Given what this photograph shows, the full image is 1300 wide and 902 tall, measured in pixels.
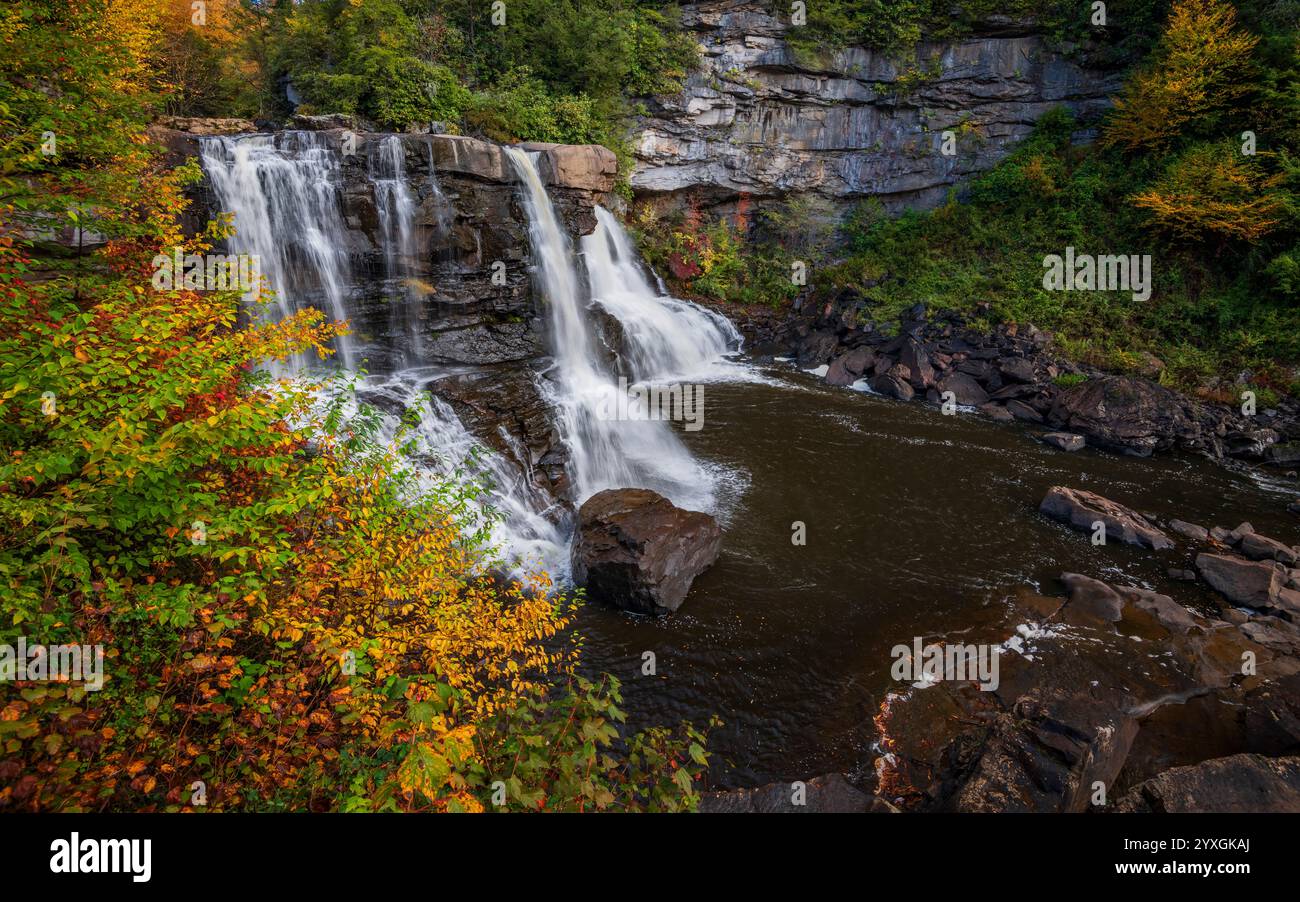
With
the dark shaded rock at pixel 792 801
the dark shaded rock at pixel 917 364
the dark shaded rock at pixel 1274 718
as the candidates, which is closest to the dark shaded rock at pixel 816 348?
the dark shaded rock at pixel 917 364

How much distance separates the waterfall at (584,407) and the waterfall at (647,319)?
3.92 feet

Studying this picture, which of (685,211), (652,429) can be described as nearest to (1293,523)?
(652,429)

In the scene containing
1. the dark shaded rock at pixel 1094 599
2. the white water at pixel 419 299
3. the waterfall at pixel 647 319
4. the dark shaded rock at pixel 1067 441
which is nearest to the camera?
the dark shaded rock at pixel 1094 599

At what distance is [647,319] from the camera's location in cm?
2109

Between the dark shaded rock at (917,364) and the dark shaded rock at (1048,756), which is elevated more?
the dark shaded rock at (917,364)

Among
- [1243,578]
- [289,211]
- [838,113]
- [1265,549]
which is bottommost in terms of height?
[1243,578]

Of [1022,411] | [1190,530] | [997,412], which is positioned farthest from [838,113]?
[1190,530]

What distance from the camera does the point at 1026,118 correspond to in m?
25.7

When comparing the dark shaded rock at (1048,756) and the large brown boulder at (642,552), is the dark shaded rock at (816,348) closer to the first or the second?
the large brown boulder at (642,552)

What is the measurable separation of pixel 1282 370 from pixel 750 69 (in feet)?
73.7

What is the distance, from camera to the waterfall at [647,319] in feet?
65.9

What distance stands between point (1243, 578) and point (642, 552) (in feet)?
34.5

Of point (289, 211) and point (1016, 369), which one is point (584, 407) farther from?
point (1016, 369)
